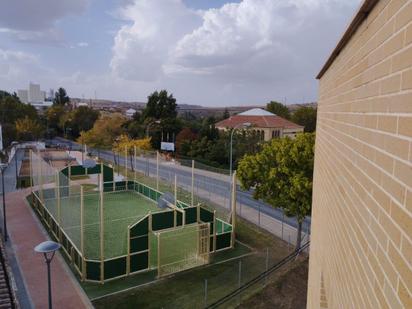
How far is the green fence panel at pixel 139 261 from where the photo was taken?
51.1 ft

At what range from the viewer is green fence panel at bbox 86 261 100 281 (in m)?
14.9

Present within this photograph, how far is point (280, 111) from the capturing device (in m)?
77.6

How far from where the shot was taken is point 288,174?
676 inches

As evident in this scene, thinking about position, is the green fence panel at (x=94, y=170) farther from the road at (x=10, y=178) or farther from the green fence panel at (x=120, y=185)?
the road at (x=10, y=178)

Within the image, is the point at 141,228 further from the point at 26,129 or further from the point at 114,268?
the point at 26,129

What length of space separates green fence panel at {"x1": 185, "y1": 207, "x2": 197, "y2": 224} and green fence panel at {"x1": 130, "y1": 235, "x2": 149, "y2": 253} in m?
2.29

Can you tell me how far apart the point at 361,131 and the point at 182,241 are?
15.2 metres

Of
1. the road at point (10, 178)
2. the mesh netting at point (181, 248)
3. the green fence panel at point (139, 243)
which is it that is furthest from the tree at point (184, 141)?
the green fence panel at point (139, 243)

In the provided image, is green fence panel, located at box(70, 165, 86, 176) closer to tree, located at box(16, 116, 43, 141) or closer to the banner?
the banner

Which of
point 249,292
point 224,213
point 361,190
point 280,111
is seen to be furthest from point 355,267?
point 280,111

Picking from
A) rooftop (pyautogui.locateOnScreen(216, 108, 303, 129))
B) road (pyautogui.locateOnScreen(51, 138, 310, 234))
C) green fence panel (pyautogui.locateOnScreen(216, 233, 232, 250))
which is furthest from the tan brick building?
rooftop (pyautogui.locateOnScreen(216, 108, 303, 129))

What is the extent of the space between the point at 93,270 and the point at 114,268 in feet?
2.83

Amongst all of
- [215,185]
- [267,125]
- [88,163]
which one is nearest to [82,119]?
[267,125]

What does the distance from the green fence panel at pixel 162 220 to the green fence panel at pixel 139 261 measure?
1261 millimetres
